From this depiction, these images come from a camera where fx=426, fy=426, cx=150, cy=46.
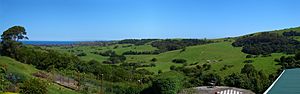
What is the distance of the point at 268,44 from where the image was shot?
9238 centimetres

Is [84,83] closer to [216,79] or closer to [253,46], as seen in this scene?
[216,79]

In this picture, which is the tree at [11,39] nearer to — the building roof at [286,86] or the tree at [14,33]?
the tree at [14,33]

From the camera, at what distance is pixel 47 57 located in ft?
166

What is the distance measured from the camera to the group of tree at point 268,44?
85519 millimetres

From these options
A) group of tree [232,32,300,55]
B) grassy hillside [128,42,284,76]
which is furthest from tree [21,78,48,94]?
group of tree [232,32,300,55]

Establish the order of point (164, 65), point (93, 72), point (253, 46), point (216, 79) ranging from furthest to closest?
point (253, 46)
point (164, 65)
point (93, 72)
point (216, 79)

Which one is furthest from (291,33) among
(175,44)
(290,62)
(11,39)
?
(11,39)

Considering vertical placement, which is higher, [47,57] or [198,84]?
[47,57]

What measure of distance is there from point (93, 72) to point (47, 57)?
8.52 metres

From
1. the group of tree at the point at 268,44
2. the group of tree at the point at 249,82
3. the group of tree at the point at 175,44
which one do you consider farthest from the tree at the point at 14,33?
the group of tree at the point at 175,44

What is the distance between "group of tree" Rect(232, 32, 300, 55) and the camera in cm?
8552

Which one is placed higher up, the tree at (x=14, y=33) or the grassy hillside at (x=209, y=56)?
the tree at (x=14, y=33)

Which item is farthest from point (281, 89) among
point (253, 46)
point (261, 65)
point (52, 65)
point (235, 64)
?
point (253, 46)

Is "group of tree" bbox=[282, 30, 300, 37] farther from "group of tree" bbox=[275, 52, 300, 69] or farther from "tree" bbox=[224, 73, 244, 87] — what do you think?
"tree" bbox=[224, 73, 244, 87]
